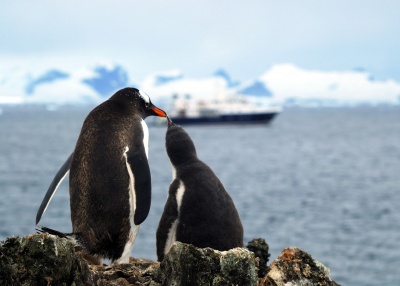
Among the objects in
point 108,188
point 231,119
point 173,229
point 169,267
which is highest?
point 231,119

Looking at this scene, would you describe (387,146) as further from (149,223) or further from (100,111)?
(100,111)

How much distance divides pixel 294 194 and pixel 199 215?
2057 inches

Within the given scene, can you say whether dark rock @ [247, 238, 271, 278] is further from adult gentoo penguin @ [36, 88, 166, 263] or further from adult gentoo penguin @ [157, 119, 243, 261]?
adult gentoo penguin @ [36, 88, 166, 263]

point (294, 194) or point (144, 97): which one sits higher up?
point (294, 194)

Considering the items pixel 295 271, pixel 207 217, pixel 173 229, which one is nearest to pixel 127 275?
pixel 295 271

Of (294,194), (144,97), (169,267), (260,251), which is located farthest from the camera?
(294,194)

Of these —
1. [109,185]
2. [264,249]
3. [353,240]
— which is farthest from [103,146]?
[353,240]

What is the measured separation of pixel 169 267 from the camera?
4906mm

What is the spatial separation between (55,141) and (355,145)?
163ft

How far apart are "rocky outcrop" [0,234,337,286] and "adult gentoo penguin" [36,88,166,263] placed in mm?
1232

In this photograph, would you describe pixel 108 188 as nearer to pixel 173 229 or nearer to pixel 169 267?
pixel 173 229

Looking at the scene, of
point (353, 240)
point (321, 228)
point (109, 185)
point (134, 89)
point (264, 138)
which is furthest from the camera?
point (264, 138)

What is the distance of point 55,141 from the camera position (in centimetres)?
12506

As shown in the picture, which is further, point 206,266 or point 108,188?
point 108,188
